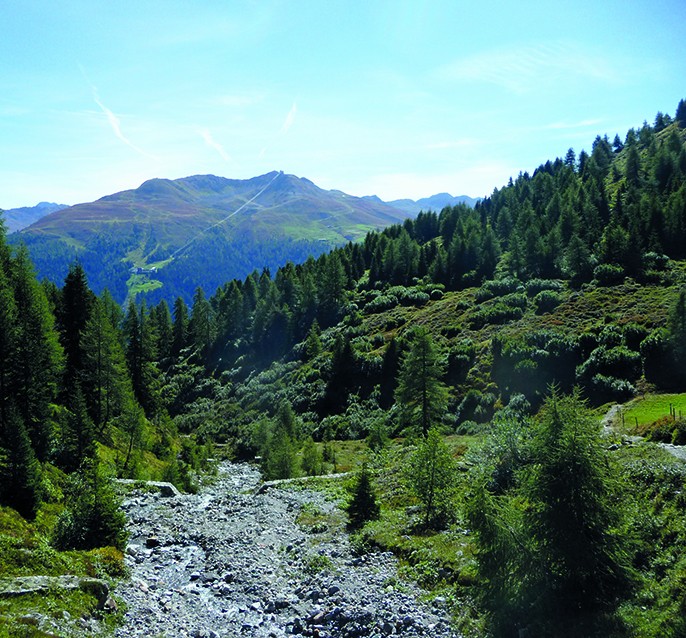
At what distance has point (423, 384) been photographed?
147 ft

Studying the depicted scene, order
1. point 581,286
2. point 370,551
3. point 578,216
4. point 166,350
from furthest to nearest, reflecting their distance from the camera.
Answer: point 166,350 < point 578,216 < point 581,286 < point 370,551

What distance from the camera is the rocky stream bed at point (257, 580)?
53.9 feet

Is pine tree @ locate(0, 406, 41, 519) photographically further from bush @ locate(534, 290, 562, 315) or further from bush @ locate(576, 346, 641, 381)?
bush @ locate(534, 290, 562, 315)

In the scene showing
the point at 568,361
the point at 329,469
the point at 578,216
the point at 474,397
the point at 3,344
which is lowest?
the point at 329,469

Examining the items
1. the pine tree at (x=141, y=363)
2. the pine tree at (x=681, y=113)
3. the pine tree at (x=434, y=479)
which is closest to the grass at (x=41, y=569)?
the pine tree at (x=434, y=479)

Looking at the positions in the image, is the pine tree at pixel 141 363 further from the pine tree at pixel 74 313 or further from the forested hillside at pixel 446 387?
the pine tree at pixel 74 313

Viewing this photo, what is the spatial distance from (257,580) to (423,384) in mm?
26773

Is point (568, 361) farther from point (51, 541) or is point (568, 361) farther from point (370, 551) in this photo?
point (51, 541)

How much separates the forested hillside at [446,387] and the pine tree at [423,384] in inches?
11.6

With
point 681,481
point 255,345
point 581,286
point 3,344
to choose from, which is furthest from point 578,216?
point 3,344

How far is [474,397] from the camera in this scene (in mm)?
64938

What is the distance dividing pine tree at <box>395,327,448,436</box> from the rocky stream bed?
51.3ft

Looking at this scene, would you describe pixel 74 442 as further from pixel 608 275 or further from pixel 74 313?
pixel 608 275

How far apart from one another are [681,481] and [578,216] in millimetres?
96427
